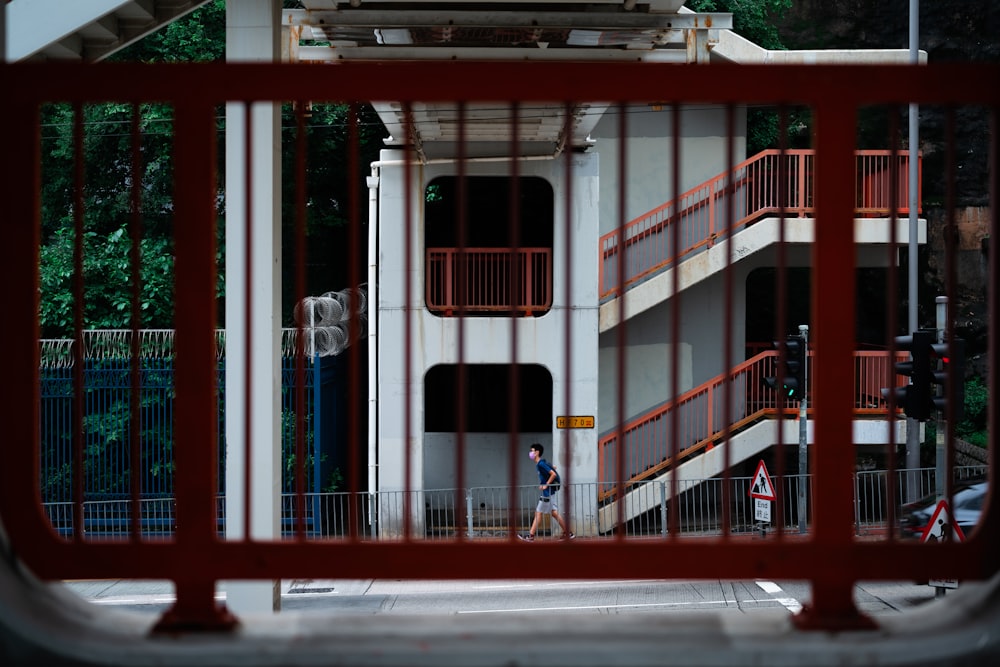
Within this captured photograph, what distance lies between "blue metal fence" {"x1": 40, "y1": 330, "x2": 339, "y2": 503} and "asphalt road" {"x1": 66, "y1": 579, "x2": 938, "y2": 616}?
286 cm

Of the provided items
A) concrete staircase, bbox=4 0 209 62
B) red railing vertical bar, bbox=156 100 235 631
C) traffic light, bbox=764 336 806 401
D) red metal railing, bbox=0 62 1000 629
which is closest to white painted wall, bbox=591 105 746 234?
traffic light, bbox=764 336 806 401

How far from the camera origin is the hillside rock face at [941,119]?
26516 millimetres

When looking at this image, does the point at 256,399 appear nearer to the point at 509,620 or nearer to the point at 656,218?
the point at 509,620

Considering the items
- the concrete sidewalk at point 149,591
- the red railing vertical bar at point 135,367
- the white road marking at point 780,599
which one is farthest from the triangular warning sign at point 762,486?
the red railing vertical bar at point 135,367

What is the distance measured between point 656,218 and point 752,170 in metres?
1.86

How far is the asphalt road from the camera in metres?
13.8

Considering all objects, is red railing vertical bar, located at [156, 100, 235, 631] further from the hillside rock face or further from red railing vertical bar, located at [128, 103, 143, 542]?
the hillside rock face

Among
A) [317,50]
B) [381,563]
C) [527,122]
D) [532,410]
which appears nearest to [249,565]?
[381,563]

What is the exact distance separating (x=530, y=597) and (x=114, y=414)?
310 inches

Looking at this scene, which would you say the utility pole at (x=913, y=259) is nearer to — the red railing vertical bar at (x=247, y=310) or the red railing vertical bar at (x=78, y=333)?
the red railing vertical bar at (x=247, y=310)

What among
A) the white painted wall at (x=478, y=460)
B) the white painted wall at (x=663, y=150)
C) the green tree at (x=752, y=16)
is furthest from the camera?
the green tree at (x=752, y=16)

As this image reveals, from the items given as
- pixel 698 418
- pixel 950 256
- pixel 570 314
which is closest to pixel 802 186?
pixel 698 418

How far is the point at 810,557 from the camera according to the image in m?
2.80

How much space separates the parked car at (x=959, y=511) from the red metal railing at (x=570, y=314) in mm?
11142
